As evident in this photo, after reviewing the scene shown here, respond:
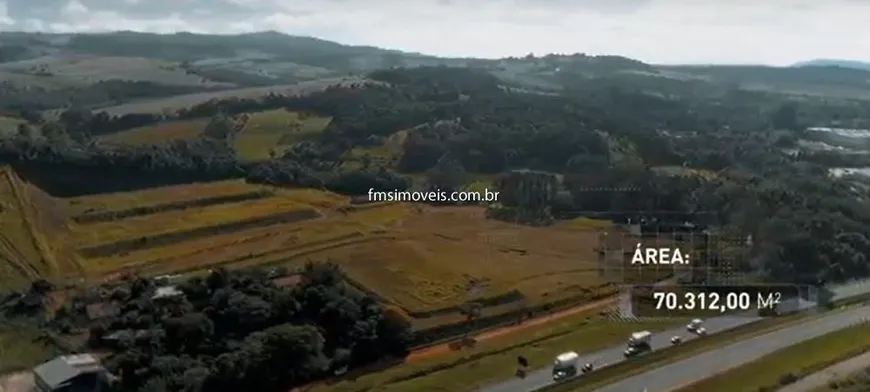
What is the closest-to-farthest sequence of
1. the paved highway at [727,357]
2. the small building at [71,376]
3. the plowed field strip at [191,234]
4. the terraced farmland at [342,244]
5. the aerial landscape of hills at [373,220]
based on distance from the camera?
the small building at [71,376] → the paved highway at [727,357] → the aerial landscape of hills at [373,220] → the terraced farmland at [342,244] → the plowed field strip at [191,234]

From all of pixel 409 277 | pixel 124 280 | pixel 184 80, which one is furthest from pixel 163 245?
pixel 184 80

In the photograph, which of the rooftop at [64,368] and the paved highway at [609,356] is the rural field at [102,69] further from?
the paved highway at [609,356]

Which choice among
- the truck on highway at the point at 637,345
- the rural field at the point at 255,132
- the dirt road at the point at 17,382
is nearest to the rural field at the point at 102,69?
the rural field at the point at 255,132

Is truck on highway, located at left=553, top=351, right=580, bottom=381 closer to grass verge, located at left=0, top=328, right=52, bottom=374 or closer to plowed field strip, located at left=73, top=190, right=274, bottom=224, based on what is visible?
grass verge, located at left=0, top=328, right=52, bottom=374

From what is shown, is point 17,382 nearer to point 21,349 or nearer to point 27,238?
point 21,349

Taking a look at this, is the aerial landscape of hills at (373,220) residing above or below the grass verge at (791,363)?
above

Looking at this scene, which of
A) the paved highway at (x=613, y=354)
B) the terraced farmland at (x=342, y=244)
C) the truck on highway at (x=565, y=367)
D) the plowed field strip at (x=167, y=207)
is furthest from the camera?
the plowed field strip at (x=167, y=207)
